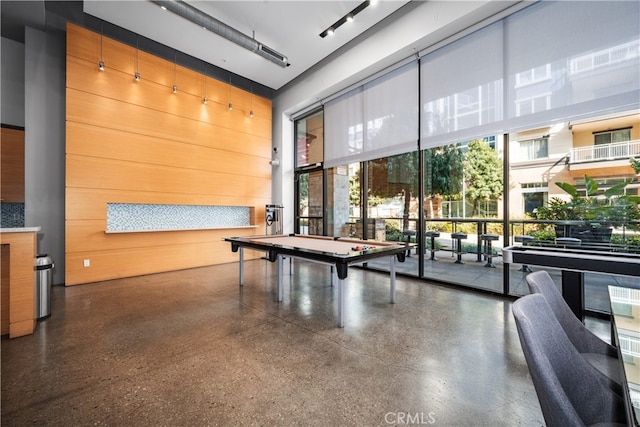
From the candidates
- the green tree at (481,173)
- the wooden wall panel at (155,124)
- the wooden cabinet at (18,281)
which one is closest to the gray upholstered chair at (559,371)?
the green tree at (481,173)

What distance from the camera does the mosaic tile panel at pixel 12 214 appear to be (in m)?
4.30

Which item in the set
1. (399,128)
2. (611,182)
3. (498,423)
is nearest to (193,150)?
(399,128)

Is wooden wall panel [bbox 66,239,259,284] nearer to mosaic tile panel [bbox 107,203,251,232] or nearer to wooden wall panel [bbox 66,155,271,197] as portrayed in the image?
mosaic tile panel [bbox 107,203,251,232]

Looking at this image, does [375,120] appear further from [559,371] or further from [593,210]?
[559,371]

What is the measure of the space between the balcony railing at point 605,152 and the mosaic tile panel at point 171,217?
247 inches

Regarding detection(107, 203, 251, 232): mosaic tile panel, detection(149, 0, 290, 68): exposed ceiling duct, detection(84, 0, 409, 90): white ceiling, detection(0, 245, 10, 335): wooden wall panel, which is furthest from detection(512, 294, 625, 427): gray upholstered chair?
detection(107, 203, 251, 232): mosaic tile panel

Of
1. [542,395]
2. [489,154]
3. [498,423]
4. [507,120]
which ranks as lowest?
[498,423]

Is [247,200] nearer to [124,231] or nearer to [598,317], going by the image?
[124,231]

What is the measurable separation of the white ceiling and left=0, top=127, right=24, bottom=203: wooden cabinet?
7.95 feet

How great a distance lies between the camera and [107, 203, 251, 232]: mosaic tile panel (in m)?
5.00

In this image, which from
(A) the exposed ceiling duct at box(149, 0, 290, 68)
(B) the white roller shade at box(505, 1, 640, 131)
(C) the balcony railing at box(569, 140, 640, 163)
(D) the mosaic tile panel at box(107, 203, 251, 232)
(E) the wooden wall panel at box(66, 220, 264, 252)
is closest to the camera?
(B) the white roller shade at box(505, 1, 640, 131)

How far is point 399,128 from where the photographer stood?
4.80 metres

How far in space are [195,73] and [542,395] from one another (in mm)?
7077

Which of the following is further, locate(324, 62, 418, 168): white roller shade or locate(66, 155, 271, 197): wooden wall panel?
locate(324, 62, 418, 168): white roller shade
